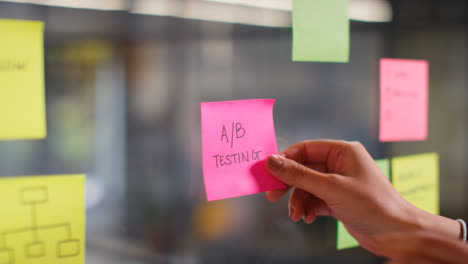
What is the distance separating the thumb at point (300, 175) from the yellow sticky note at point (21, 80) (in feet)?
1.18

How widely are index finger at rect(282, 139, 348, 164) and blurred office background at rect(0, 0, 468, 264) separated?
2cm

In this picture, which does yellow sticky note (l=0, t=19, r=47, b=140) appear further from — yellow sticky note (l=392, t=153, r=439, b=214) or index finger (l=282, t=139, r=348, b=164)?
yellow sticky note (l=392, t=153, r=439, b=214)

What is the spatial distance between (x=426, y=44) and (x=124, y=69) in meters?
0.68

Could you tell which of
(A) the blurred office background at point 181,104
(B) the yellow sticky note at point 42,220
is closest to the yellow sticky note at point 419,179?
(A) the blurred office background at point 181,104

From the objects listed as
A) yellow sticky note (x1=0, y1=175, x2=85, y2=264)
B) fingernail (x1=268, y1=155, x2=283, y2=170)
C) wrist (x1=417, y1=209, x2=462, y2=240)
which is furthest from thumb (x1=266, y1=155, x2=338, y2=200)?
yellow sticky note (x1=0, y1=175, x2=85, y2=264)

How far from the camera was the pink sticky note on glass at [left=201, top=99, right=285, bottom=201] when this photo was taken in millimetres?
502

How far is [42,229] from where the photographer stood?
46 cm

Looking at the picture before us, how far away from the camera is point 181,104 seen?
1.89 ft

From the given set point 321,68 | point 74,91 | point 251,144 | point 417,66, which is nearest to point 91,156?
point 74,91

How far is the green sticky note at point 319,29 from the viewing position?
58 centimetres

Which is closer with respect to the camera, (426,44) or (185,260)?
(185,260)

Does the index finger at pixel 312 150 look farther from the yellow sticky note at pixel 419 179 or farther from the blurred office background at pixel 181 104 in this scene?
the yellow sticky note at pixel 419 179

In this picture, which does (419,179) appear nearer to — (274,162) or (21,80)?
(274,162)

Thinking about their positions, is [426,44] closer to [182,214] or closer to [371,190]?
[371,190]
